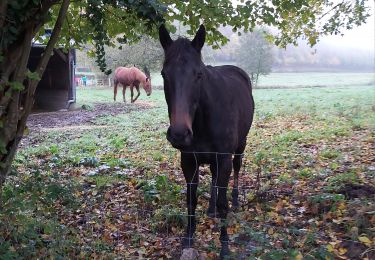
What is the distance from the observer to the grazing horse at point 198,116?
3357 millimetres

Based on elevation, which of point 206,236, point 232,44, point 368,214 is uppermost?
point 232,44

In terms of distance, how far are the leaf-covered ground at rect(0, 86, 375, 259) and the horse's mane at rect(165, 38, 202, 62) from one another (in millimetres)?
1517

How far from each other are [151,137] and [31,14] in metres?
7.58

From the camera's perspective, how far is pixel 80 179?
6.27 metres

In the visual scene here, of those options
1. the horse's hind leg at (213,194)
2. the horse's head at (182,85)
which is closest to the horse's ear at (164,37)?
the horse's head at (182,85)

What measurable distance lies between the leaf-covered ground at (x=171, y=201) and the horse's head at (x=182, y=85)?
2.74 ft

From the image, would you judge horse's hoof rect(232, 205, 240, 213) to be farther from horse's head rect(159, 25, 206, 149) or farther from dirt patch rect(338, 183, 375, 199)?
horse's head rect(159, 25, 206, 149)

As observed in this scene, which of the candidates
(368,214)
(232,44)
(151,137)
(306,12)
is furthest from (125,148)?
(232,44)

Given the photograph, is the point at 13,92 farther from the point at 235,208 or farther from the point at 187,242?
the point at 235,208

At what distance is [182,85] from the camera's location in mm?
3402

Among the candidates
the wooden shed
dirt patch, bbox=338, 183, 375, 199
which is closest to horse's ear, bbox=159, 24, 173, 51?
dirt patch, bbox=338, 183, 375, 199

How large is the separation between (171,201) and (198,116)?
61.7 inches

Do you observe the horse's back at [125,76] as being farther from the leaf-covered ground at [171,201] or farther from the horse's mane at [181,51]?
the horse's mane at [181,51]

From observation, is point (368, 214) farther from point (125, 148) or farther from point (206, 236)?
point (125, 148)
